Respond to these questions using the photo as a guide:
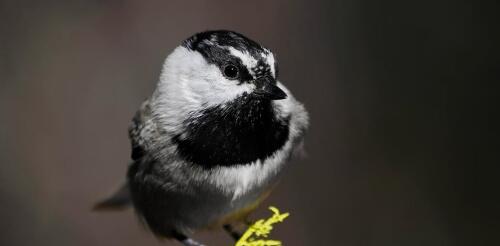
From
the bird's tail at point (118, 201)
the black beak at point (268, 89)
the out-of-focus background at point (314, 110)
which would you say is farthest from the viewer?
the out-of-focus background at point (314, 110)

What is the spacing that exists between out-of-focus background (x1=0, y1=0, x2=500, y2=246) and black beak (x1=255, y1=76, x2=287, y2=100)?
1586mm

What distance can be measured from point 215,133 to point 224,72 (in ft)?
0.55

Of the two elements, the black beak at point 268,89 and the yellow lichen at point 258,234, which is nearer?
the yellow lichen at point 258,234

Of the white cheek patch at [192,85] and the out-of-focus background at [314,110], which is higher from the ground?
the white cheek patch at [192,85]

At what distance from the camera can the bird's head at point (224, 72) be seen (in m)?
1.97

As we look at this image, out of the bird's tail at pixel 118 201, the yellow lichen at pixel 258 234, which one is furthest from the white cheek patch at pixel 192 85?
the bird's tail at pixel 118 201


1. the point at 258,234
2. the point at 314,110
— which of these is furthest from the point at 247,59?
the point at 314,110

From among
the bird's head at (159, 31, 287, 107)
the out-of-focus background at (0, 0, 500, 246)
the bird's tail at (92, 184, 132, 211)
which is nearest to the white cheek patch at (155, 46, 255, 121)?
the bird's head at (159, 31, 287, 107)

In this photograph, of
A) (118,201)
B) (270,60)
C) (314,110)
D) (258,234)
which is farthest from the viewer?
(314,110)

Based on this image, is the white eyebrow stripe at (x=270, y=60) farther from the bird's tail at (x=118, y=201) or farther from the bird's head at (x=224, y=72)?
the bird's tail at (x=118, y=201)

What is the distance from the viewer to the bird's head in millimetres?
1971

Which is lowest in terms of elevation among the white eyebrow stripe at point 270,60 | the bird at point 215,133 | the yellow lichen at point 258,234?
the yellow lichen at point 258,234

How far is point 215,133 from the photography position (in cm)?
204

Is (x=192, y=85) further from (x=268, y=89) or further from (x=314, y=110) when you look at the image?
(x=314, y=110)
